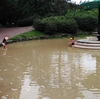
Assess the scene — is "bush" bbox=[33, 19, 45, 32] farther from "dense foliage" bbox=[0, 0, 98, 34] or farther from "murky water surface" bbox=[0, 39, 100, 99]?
"murky water surface" bbox=[0, 39, 100, 99]

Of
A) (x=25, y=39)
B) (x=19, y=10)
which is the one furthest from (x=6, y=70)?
(x=19, y=10)

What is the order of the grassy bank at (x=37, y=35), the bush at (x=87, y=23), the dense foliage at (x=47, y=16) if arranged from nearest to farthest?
1. the grassy bank at (x=37, y=35)
2. the dense foliage at (x=47, y=16)
3. the bush at (x=87, y=23)

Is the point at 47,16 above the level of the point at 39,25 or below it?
above

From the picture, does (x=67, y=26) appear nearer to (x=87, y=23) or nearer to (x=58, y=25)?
(x=58, y=25)

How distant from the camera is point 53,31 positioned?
27531 mm

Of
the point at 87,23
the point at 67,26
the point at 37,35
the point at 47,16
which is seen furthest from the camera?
the point at 47,16

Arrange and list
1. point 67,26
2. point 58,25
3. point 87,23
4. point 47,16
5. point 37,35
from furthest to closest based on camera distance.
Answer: point 47,16 < point 87,23 < point 58,25 < point 67,26 < point 37,35

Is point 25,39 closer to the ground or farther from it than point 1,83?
closer to the ground

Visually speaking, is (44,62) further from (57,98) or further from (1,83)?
(57,98)

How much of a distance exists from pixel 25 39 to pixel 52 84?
16.6 metres

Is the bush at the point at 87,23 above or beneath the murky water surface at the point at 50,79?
beneath

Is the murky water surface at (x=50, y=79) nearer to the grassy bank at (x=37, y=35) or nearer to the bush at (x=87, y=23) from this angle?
the grassy bank at (x=37, y=35)

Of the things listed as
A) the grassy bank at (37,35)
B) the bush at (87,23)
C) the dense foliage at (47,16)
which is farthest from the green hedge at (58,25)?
the bush at (87,23)

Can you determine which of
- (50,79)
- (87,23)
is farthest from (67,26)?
(50,79)
